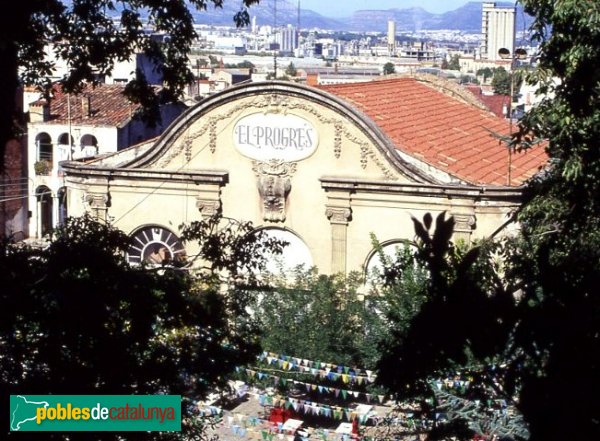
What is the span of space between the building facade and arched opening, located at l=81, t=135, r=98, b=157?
11.5 m

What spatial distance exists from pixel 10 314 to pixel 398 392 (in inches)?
125

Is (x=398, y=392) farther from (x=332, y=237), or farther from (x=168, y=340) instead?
(x=332, y=237)

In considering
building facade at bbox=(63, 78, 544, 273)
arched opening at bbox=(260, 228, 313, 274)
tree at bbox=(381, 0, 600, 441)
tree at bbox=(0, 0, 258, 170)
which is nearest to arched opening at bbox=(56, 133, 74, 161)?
building facade at bbox=(63, 78, 544, 273)

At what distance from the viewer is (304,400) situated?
18422 millimetres

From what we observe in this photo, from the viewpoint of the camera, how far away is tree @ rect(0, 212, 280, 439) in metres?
8.67

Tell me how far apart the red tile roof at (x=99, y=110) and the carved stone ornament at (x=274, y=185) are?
531 inches

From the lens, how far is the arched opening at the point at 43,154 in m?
36.1

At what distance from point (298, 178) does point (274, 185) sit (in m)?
0.51

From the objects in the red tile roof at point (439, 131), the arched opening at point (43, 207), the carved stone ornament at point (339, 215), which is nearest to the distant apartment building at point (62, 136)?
the arched opening at point (43, 207)

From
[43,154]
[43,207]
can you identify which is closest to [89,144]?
[43,154]

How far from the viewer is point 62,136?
35.9m

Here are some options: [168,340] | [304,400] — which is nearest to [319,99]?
[304,400]

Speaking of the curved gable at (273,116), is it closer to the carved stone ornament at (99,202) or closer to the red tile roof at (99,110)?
the carved stone ornament at (99,202)

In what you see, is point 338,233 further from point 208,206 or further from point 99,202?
point 99,202
